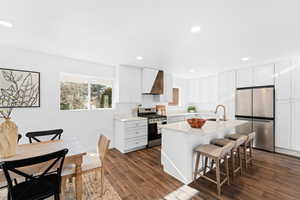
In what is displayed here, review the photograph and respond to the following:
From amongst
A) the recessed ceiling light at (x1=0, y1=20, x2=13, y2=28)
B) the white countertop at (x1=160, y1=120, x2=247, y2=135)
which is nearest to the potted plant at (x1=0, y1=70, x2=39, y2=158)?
the recessed ceiling light at (x1=0, y1=20, x2=13, y2=28)

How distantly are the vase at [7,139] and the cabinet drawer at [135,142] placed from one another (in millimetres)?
2340

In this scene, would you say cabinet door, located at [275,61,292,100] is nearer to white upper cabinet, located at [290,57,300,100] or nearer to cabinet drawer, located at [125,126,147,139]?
white upper cabinet, located at [290,57,300,100]

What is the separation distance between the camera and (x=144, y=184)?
2195mm

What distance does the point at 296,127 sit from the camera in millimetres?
3186

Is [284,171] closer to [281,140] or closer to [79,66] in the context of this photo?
[281,140]

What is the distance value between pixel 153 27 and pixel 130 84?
7.52 feet

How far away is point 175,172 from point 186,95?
14.0 ft

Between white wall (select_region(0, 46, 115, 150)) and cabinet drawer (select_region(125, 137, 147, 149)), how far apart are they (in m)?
0.68

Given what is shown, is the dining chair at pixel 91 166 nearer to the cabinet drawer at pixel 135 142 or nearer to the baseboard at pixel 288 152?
the cabinet drawer at pixel 135 142

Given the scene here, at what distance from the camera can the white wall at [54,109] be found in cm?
269

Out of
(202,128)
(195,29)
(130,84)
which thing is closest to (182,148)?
(202,128)

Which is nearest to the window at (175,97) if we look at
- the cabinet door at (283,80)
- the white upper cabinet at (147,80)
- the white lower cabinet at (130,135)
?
the white upper cabinet at (147,80)

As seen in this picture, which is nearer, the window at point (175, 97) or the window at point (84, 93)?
the window at point (84, 93)

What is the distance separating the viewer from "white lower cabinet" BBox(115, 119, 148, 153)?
355 centimetres
